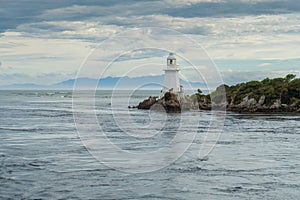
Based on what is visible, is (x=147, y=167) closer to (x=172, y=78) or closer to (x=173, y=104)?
(x=173, y=104)

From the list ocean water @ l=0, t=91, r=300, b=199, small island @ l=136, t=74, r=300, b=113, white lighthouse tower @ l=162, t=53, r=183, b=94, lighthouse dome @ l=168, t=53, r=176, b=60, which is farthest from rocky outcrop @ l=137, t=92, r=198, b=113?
ocean water @ l=0, t=91, r=300, b=199

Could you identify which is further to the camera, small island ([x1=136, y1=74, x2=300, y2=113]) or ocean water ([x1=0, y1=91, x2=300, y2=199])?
small island ([x1=136, y1=74, x2=300, y2=113])

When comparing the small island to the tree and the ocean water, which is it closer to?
the tree

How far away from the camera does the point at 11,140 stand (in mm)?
33156

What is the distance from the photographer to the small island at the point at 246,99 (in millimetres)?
67312

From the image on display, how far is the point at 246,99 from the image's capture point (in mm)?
70062

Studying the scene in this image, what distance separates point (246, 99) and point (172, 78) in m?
10.8

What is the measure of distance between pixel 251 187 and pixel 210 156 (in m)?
7.55

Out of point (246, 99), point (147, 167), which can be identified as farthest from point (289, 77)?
point (147, 167)

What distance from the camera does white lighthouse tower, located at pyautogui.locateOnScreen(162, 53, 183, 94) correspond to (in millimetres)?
74375

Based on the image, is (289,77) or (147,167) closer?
(147,167)

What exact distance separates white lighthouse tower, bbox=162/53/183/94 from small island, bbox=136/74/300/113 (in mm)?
1544

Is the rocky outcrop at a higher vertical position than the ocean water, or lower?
higher

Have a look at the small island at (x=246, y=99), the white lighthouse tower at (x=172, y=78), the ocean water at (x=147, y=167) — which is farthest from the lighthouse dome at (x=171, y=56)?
the ocean water at (x=147, y=167)
